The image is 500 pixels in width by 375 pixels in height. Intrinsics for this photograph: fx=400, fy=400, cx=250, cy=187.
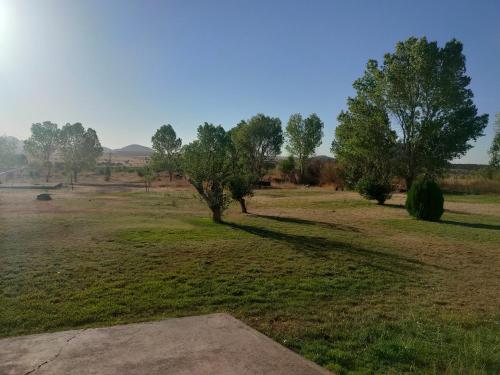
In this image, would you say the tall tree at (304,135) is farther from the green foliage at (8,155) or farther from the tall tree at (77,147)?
the green foliage at (8,155)

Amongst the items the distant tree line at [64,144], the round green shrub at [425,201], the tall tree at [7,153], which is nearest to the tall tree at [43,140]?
the distant tree line at [64,144]

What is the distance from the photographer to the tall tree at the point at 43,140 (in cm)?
6034

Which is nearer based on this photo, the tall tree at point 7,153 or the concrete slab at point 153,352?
the concrete slab at point 153,352

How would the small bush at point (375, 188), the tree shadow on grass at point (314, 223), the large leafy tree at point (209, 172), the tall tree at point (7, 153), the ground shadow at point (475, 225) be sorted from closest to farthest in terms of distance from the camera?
the tree shadow on grass at point (314, 223)
the large leafy tree at point (209, 172)
the ground shadow at point (475, 225)
the small bush at point (375, 188)
the tall tree at point (7, 153)

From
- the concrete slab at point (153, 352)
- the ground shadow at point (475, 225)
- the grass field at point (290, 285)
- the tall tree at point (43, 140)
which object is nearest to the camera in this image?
the concrete slab at point (153, 352)

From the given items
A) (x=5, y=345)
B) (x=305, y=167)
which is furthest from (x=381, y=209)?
(x=305, y=167)

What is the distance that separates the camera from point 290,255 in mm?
9703

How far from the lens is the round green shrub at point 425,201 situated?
17.4 meters

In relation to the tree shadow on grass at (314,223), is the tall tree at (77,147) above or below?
above

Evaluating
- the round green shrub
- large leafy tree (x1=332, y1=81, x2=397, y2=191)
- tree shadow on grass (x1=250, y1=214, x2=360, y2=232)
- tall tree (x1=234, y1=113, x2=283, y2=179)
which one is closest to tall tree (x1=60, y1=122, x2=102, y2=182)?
tall tree (x1=234, y1=113, x2=283, y2=179)

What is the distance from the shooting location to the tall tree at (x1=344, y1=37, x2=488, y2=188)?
2481 centimetres

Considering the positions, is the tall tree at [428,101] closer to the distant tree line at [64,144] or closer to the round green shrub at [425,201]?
the round green shrub at [425,201]

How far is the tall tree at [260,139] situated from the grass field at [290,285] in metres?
48.3

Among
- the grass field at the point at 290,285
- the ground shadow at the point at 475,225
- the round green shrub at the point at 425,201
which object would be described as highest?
Result: the round green shrub at the point at 425,201
